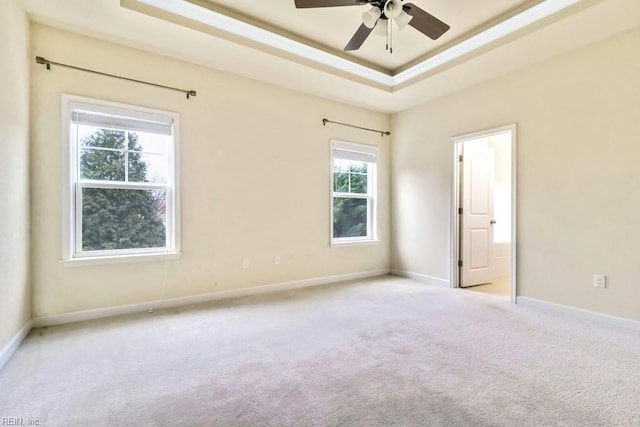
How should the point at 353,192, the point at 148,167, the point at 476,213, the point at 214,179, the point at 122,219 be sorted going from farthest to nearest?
1. the point at 353,192
2. the point at 476,213
3. the point at 214,179
4. the point at 148,167
5. the point at 122,219

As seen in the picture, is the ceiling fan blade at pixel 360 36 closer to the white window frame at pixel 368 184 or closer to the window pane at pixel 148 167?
the white window frame at pixel 368 184

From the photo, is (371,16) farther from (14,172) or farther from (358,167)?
(14,172)

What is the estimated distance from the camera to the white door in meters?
4.64

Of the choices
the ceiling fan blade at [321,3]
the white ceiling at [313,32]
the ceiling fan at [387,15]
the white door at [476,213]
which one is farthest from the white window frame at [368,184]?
the ceiling fan blade at [321,3]

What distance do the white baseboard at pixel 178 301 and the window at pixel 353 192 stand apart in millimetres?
635

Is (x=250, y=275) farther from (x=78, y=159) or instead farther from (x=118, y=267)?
(x=78, y=159)

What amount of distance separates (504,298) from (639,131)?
7.24 ft

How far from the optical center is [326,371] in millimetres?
2133

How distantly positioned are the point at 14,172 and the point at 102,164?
0.79 meters

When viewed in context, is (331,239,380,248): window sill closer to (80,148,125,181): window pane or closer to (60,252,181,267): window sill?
(60,252,181,267): window sill

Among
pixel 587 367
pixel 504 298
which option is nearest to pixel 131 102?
pixel 587 367

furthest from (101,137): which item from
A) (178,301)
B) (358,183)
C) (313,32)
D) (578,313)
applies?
(578,313)

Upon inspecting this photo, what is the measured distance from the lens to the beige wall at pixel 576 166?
2.97m

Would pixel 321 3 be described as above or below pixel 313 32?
below
